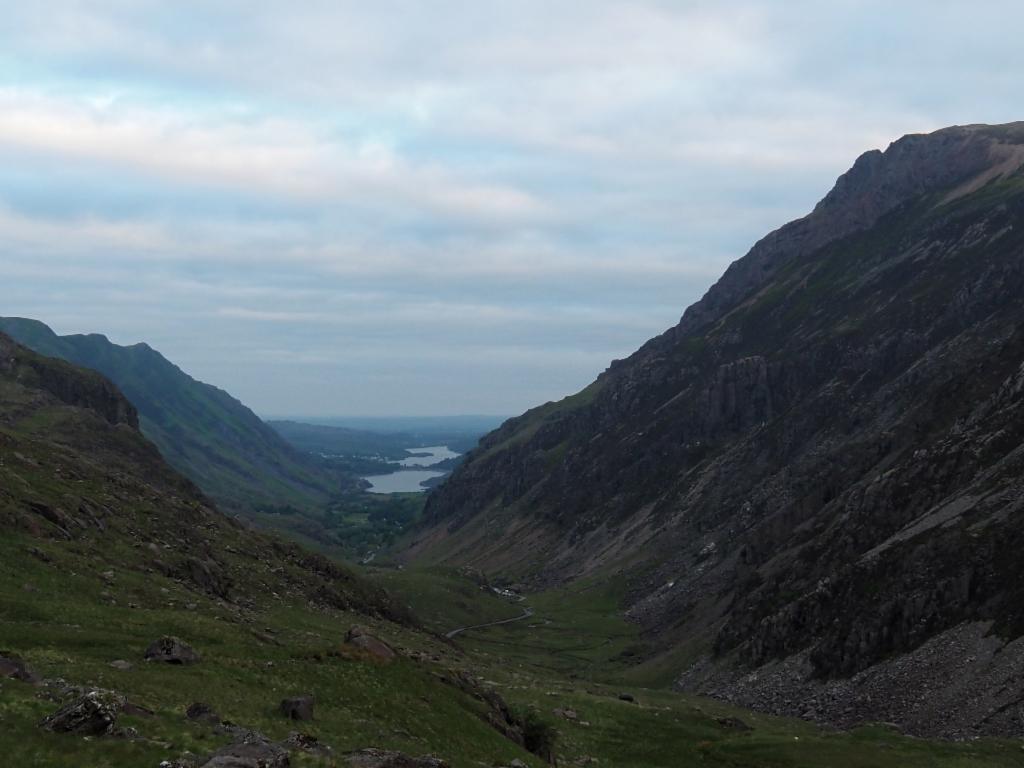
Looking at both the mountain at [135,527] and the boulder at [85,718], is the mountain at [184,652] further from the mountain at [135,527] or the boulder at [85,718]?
the mountain at [135,527]

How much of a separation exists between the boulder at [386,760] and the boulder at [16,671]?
12305 millimetres

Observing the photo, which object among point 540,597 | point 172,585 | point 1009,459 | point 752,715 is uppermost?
point 1009,459

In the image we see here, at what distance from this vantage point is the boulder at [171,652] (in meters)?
42.0

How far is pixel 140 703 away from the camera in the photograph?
1325 inches

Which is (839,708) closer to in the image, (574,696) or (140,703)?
(574,696)

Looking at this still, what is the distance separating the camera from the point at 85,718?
28.9 m

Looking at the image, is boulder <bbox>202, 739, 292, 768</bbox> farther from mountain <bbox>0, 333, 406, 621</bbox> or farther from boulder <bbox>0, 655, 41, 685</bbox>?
mountain <bbox>0, 333, 406, 621</bbox>

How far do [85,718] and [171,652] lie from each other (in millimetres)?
14050

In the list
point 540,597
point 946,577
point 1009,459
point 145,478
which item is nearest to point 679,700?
point 946,577

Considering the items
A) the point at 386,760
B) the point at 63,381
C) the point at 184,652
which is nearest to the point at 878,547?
the point at 184,652

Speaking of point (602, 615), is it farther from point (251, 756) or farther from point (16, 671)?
point (251, 756)

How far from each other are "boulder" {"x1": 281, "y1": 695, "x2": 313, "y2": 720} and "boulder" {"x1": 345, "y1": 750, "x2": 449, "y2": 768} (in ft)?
16.5

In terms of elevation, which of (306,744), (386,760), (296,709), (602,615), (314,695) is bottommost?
(602,615)

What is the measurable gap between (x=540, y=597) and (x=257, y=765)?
16626 cm
